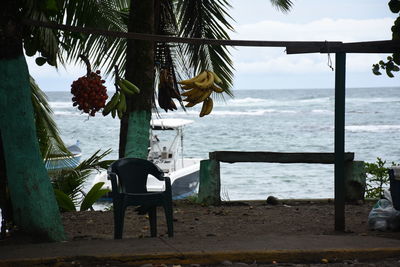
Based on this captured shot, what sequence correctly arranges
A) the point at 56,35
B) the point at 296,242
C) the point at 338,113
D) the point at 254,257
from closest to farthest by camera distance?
the point at 254,257, the point at 296,242, the point at 338,113, the point at 56,35

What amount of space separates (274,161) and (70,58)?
11.3ft

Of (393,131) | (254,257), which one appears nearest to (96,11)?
(254,257)

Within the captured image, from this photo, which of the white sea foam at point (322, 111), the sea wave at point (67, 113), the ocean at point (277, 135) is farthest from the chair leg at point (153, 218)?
the sea wave at point (67, 113)

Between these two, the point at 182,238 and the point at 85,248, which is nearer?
the point at 85,248

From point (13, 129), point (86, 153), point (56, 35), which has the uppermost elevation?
point (56, 35)

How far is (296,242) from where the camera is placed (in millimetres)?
6668

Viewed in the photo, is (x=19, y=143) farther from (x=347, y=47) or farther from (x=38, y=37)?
(x=347, y=47)

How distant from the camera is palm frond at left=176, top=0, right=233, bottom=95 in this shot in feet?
38.0

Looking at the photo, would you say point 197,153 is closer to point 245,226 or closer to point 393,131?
point 393,131

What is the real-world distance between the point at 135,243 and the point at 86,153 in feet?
121

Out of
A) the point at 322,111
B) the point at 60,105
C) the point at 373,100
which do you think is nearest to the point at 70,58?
the point at 322,111

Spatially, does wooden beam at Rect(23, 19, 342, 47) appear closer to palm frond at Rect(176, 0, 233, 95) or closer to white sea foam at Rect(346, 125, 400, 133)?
palm frond at Rect(176, 0, 233, 95)

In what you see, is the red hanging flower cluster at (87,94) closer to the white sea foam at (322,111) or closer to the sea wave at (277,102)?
the white sea foam at (322,111)

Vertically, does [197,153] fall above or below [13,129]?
below
